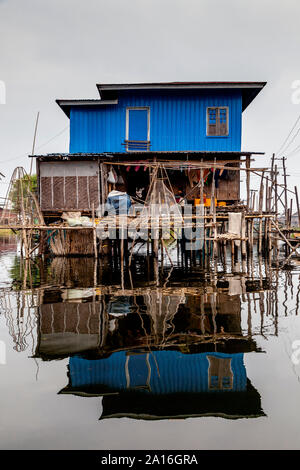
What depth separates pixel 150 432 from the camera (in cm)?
327

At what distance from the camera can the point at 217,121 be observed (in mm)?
18625

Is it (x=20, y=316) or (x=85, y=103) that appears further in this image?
(x=85, y=103)

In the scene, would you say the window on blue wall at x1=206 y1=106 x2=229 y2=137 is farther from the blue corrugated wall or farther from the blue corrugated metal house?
the blue corrugated wall

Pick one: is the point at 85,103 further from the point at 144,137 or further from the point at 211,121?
the point at 211,121

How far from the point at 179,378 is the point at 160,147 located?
623 inches

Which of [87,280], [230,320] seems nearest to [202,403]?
[230,320]

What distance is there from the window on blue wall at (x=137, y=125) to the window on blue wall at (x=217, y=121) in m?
3.38

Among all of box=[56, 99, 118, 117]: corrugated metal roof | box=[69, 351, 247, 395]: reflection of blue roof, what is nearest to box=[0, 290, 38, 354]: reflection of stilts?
box=[69, 351, 247, 395]: reflection of blue roof

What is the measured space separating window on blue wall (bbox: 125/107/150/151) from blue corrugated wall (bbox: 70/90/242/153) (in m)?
0.23

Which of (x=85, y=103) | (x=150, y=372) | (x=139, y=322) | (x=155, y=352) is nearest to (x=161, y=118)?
(x=85, y=103)

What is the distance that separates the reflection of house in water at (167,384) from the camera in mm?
3676

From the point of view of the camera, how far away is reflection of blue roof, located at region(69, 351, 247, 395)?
4156 mm

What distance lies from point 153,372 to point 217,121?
16.7 meters
